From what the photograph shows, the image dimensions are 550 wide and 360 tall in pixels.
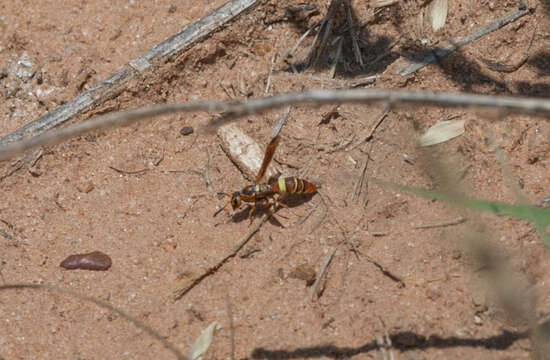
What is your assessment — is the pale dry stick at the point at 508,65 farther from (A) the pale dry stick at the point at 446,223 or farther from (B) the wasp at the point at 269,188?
(B) the wasp at the point at 269,188

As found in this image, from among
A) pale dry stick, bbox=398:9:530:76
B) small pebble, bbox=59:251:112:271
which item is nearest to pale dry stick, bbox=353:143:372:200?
pale dry stick, bbox=398:9:530:76

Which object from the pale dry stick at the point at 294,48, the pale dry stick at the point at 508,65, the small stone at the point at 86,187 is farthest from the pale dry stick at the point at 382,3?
the small stone at the point at 86,187

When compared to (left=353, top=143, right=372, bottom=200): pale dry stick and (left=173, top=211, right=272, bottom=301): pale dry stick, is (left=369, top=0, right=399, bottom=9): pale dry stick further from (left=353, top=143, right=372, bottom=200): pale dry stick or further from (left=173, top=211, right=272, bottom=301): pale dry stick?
(left=173, top=211, right=272, bottom=301): pale dry stick

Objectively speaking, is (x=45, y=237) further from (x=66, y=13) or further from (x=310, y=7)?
(x=310, y=7)

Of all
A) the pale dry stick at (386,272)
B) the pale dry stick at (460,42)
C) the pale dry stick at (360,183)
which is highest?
the pale dry stick at (460,42)

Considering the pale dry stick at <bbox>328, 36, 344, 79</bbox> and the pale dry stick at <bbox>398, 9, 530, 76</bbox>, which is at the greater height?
the pale dry stick at <bbox>328, 36, 344, 79</bbox>

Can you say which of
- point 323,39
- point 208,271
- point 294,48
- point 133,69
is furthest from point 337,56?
point 208,271

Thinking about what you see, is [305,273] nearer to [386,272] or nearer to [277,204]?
[386,272]
